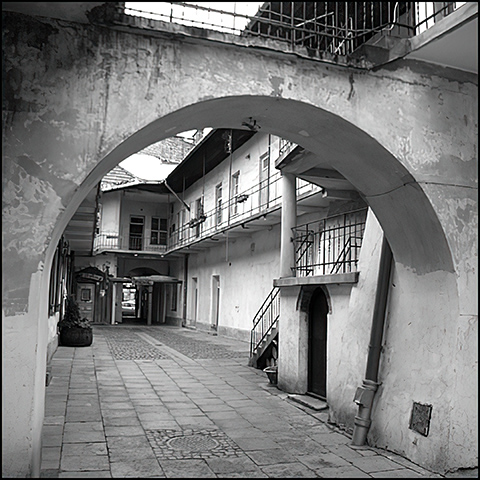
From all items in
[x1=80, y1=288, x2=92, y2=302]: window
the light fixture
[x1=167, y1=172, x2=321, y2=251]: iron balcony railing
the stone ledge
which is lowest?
[x1=80, y1=288, x2=92, y2=302]: window

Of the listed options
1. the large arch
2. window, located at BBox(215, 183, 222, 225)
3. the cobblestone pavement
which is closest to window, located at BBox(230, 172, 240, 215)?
window, located at BBox(215, 183, 222, 225)

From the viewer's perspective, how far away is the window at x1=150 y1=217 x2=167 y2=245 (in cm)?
3066

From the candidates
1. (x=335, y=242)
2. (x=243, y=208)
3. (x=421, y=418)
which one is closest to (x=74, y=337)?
(x=243, y=208)

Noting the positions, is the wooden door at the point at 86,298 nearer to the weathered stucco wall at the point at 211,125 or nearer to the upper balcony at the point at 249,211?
the upper balcony at the point at 249,211

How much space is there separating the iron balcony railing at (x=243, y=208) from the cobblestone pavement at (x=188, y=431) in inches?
193

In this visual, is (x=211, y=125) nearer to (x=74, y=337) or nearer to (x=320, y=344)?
(x=320, y=344)

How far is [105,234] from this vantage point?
1128 inches

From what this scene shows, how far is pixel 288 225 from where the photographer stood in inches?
388

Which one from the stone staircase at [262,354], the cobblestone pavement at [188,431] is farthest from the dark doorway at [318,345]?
the stone staircase at [262,354]

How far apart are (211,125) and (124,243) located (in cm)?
2540

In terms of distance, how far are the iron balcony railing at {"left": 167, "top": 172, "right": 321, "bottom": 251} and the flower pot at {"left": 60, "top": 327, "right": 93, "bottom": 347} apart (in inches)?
224

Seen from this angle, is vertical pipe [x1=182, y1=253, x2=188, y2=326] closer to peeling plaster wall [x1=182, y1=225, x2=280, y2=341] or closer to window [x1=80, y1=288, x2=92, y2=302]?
peeling plaster wall [x1=182, y1=225, x2=280, y2=341]

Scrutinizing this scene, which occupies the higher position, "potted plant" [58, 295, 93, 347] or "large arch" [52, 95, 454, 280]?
"large arch" [52, 95, 454, 280]

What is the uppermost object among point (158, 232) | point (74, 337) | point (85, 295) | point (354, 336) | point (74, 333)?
point (158, 232)
